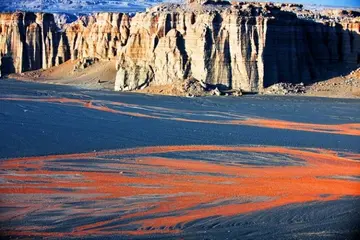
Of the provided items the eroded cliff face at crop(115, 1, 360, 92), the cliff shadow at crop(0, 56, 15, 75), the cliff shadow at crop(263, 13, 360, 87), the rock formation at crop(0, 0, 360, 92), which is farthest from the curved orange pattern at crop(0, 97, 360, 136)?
the cliff shadow at crop(0, 56, 15, 75)

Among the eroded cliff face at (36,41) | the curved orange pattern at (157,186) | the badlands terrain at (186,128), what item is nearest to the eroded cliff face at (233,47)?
the badlands terrain at (186,128)

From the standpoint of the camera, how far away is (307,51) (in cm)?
5028

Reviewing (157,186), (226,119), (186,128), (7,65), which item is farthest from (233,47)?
(7,65)

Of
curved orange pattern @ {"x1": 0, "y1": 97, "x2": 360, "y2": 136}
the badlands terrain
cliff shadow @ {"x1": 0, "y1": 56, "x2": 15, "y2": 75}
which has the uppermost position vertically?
the badlands terrain

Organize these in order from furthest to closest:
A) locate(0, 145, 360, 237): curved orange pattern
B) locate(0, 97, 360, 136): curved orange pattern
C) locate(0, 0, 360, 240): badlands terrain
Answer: locate(0, 97, 360, 136): curved orange pattern < locate(0, 0, 360, 240): badlands terrain < locate(0, 145, 360, 237): curved orange pattern

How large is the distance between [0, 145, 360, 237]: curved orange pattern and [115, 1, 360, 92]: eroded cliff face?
74.7ft

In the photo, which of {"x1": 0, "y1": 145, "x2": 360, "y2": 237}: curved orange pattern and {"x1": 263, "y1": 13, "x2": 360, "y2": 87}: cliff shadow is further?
{"x1": 263, "y1": 13, "x2": 360, "y2": 87}: cliff shadow

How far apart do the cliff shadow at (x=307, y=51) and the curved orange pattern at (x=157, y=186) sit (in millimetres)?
24367

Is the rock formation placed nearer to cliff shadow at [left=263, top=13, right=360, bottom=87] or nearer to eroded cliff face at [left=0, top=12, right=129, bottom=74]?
cliff shadow at [left=263, top=13, right=360, bottom=87]

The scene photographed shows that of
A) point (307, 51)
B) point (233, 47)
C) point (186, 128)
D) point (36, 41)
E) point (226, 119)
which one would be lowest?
point (226, 119)

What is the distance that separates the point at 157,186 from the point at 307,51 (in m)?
35.8

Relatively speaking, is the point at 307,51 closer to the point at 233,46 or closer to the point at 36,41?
the point at 233,46

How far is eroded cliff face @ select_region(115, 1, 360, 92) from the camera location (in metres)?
45.5

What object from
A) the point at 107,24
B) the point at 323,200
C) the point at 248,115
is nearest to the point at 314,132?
the point at 248,115
